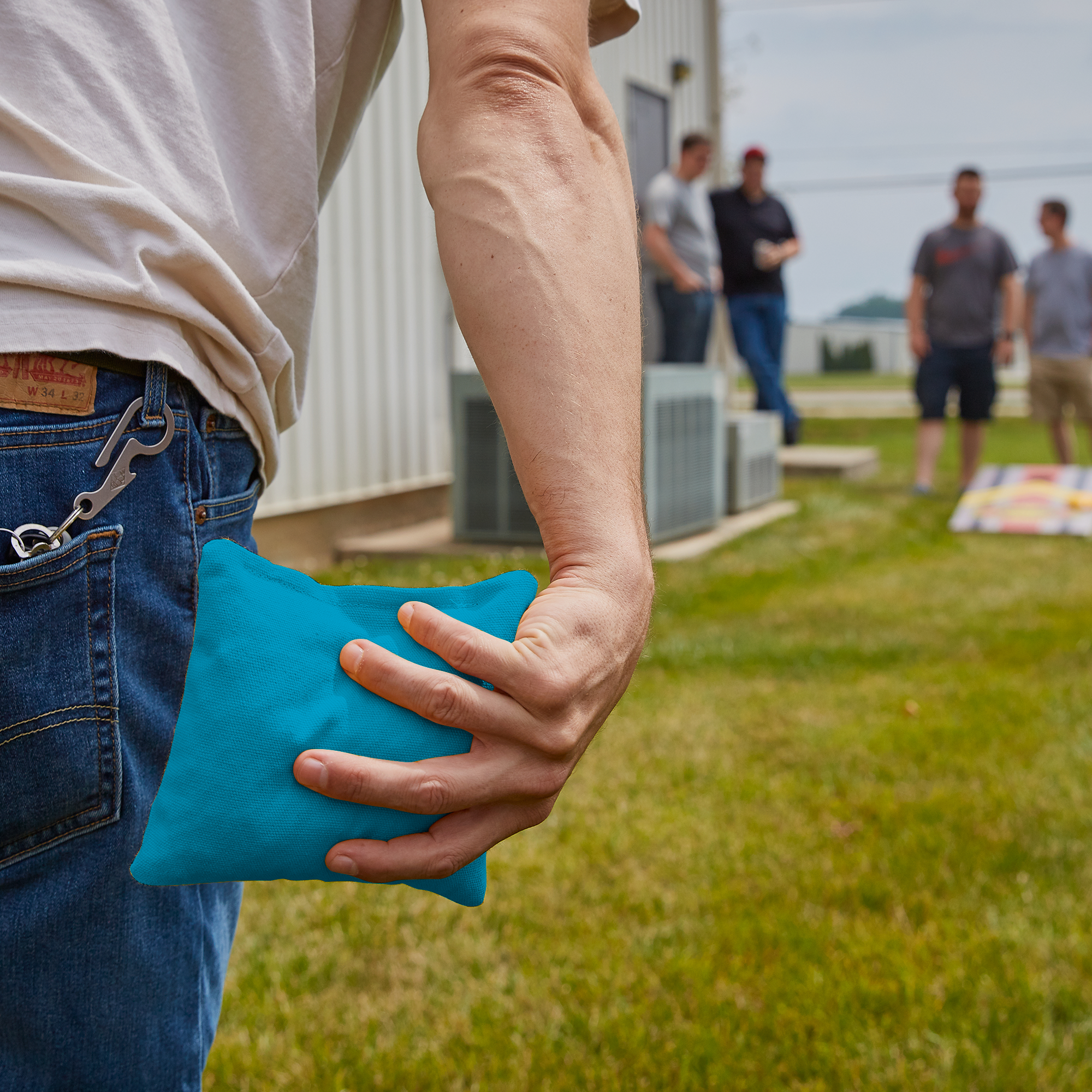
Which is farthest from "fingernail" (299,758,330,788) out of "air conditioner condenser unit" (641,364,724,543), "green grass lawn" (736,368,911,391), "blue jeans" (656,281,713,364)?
"green grass lawn" (736,368,911,391)

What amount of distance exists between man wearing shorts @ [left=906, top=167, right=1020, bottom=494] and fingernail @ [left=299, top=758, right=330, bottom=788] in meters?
7.98

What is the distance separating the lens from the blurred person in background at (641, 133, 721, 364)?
7.67 metres

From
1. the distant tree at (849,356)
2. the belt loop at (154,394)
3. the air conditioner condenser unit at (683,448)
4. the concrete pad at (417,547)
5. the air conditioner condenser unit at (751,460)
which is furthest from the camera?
the distant tree at (849,356)

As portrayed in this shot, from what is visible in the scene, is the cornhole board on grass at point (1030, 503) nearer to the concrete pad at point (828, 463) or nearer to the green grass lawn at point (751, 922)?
the concrete pad at point (828, 463)

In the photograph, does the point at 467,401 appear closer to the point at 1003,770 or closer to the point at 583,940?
the point at 1003,770

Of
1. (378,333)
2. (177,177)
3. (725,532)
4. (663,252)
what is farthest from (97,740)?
(663,252)

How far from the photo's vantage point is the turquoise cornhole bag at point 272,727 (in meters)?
0.71

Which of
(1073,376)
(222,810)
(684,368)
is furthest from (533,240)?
(1073,376)

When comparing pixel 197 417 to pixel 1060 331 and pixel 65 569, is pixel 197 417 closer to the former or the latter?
pixel 65 569

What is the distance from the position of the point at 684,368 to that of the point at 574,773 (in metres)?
3.74

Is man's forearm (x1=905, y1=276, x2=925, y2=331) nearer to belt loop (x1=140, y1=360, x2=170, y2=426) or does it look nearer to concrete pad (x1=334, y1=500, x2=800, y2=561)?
concrete pad (x1=334, y1=500, x2=800, y2=561)

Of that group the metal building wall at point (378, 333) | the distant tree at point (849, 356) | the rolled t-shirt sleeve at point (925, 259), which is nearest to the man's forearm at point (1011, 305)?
the rolled t-shirt sleeve at point (925, 259)

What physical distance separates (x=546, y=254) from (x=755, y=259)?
8244 mm

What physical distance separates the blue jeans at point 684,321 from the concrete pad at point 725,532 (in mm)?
→ 1238
